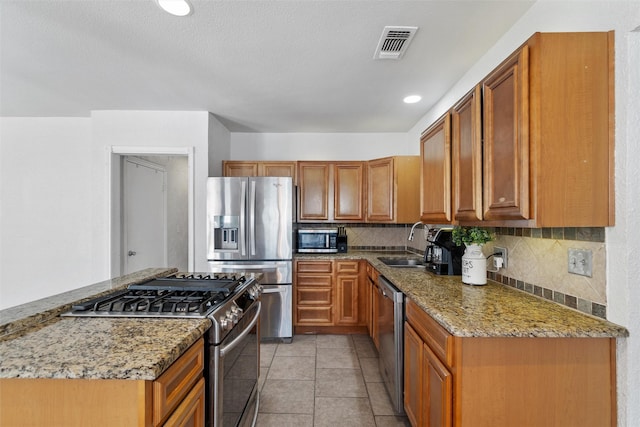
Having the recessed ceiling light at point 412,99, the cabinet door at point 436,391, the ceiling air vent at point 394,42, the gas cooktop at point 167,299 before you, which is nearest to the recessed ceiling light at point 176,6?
the ceiling air vent at point 394,42

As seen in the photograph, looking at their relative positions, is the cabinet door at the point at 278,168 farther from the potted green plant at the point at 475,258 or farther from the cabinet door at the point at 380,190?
the potted green plant at the point at 475,258

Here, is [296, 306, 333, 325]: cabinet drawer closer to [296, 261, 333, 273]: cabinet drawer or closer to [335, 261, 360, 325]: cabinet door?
[335, 261, 360, 325]: cabinet door

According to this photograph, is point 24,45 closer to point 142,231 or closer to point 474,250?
point 142,231

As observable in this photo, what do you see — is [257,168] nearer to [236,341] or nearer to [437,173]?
[437,173]

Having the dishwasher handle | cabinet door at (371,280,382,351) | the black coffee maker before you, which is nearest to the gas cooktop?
the dishwasher handle

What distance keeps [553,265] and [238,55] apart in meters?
2.37

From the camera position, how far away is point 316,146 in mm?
4043

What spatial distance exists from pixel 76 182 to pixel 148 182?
0.77m

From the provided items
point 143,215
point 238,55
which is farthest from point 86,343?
point 143,215

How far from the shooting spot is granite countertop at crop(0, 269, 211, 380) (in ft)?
2.67

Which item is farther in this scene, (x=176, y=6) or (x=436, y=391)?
(x=176, y=6)

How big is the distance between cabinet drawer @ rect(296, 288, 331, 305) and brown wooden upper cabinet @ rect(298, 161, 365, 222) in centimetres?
90

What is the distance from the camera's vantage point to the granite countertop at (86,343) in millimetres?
815

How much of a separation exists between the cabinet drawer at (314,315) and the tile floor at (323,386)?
0.67 feet
